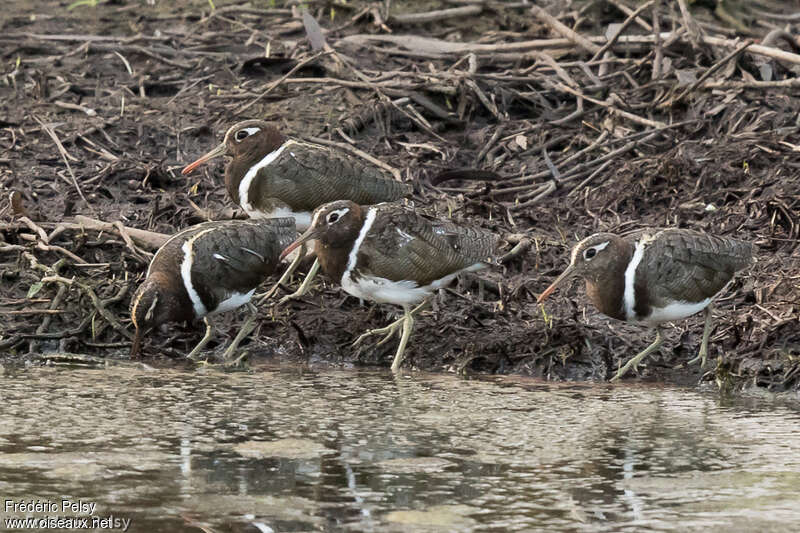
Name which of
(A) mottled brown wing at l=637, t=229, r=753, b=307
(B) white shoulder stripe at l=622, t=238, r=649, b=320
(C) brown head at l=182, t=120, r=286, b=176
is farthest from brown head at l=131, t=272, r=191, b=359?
(A) mottled brown wing at l=637, t=229, r=753, b=307

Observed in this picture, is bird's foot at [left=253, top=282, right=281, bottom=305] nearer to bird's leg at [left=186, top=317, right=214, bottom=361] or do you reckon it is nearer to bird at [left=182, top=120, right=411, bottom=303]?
bird at [left=182, top=120, right=411, bottom=303]

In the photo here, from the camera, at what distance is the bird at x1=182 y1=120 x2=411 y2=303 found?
7.54 m

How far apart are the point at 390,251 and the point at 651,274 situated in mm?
1333

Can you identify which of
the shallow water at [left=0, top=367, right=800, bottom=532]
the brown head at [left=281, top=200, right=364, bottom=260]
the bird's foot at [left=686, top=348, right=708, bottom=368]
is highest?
the brown head at [left=281, top=200, right=364, bottom=260]

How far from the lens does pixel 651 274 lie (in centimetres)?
661

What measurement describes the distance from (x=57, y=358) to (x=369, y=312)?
1.73m

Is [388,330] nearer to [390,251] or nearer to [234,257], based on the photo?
[390,251]

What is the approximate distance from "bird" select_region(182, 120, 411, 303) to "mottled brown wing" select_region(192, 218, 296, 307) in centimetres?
34

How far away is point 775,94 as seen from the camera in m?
9.25

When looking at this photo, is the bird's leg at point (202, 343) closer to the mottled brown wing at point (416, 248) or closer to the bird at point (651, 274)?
the mottled brown wing at point (416, 248)

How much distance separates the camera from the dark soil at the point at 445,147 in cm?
722

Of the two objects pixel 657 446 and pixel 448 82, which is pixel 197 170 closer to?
pixel 448 82

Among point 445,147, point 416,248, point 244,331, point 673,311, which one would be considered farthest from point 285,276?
point 673,311

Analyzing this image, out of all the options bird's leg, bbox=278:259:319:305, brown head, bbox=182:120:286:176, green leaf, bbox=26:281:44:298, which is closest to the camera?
green leaf, bbox=26:281:44:298
